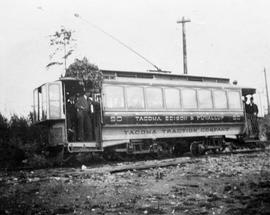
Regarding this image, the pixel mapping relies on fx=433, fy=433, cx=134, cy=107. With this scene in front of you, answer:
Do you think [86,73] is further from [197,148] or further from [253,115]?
[253,115]

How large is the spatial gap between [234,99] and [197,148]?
9.76 feet

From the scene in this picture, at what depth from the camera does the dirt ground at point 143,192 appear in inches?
256

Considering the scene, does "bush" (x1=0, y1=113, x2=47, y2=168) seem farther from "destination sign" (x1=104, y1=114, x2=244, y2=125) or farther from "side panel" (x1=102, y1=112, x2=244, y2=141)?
"destination sign" (x1=104, y1=114, x2=244, y2=125)

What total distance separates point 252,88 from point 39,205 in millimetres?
15527

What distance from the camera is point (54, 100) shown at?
14.5 m

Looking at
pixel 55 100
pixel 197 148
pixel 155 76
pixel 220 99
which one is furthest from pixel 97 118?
pixel 220 99

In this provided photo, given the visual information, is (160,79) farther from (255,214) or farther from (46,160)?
(255,214)

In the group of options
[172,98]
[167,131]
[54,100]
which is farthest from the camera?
[172,98]

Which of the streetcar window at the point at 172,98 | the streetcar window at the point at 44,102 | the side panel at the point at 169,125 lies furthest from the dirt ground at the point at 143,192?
the streetcar window at the point at 172,98

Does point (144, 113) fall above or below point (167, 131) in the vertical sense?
above

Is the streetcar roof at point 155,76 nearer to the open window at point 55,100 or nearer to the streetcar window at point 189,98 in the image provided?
the open window at point 55,100

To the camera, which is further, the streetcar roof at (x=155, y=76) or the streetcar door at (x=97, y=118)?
the streetcar roof at (x=155, y=76)

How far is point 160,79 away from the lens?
55.1 ft

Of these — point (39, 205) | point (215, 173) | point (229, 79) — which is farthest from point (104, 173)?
point (229, 79)
